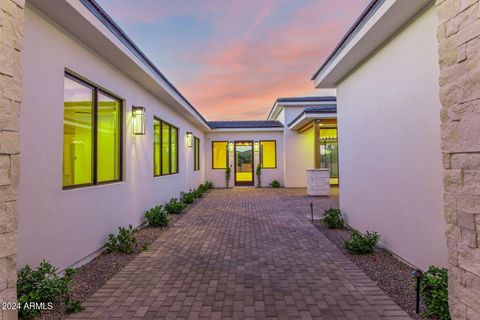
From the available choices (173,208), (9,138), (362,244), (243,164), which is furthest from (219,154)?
(9,138)

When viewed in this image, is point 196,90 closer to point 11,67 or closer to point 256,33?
point 256,33

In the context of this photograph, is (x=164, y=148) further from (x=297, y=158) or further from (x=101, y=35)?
(x=297, y=158)

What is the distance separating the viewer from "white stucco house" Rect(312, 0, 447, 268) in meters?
3.11

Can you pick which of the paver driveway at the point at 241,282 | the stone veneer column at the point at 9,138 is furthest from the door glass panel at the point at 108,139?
the stone veneer column at the point at 9,138

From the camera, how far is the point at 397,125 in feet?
12.6

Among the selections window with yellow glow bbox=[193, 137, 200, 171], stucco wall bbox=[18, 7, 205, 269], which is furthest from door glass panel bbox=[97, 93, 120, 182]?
window with yellow glow bbox=[193, 137, 200, 171]

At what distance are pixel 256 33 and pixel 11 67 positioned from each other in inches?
303

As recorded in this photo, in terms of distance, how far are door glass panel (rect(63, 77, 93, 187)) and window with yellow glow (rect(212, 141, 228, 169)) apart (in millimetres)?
11231

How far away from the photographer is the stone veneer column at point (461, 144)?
163 centimetres

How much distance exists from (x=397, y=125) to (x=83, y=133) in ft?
15.0

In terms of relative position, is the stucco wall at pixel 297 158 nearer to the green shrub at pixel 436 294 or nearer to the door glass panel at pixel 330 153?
the door glass panel at pixel 330 153

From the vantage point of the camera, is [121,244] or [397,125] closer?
[397,125]

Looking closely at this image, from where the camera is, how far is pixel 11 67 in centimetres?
171

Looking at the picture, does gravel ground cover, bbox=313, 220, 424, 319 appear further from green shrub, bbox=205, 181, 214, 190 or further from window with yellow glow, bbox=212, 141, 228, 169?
window with yellow glow, bbox=212, 141, 228, 169
